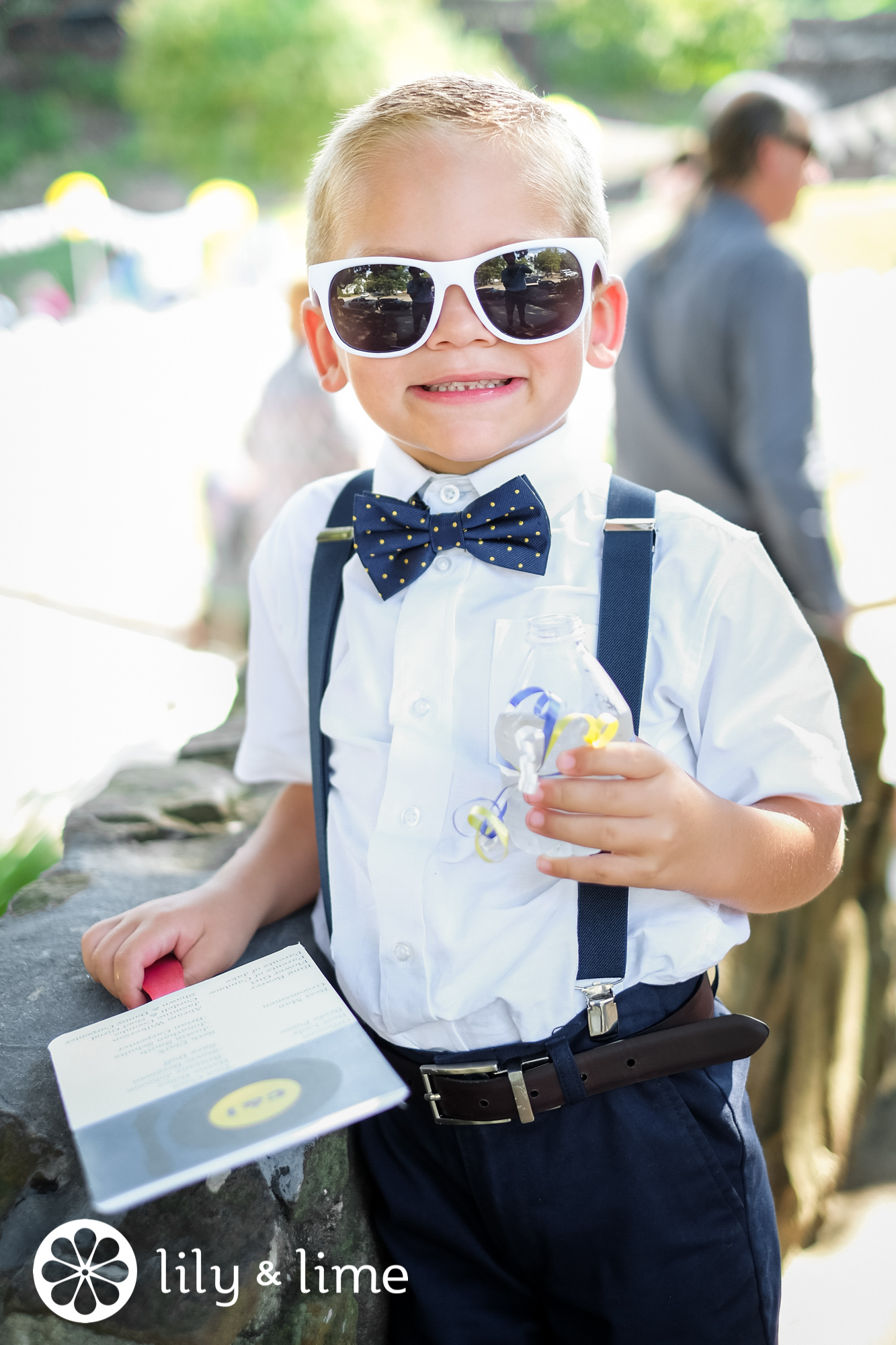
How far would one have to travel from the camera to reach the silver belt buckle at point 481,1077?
1029mm

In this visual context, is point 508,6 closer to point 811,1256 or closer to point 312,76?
point 312,76

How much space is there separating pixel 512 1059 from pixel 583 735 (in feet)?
1.34

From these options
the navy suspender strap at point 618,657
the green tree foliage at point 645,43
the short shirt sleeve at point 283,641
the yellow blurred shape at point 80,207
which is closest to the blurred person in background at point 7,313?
the yellow blurred shape at point 80,207

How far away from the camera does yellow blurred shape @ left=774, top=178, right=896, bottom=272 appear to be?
11.7 m

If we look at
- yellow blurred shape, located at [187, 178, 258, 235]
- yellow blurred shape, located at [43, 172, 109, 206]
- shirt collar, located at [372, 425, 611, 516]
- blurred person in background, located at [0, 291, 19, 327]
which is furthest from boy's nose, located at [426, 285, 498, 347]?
blurred person in background, located at [0, 291, 19, 327]

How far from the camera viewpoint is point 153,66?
22.0m

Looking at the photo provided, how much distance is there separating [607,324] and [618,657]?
427 millimetres

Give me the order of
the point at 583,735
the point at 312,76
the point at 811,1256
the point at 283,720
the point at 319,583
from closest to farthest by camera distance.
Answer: the point at 583,735 < the point at 319,583 < the point at 283,720 < the point at 811,1256 < the point at 312,76

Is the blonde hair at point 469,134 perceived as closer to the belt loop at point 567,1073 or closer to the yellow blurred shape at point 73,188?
the belt loop at point 567,1073

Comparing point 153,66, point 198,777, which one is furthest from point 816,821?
point 153,66

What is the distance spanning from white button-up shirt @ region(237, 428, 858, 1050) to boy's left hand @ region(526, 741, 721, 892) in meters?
0.12

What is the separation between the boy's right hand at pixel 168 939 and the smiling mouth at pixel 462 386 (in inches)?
26.0

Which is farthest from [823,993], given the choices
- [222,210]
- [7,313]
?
[7,313]

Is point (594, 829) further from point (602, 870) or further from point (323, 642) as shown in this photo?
point (323, 642)
